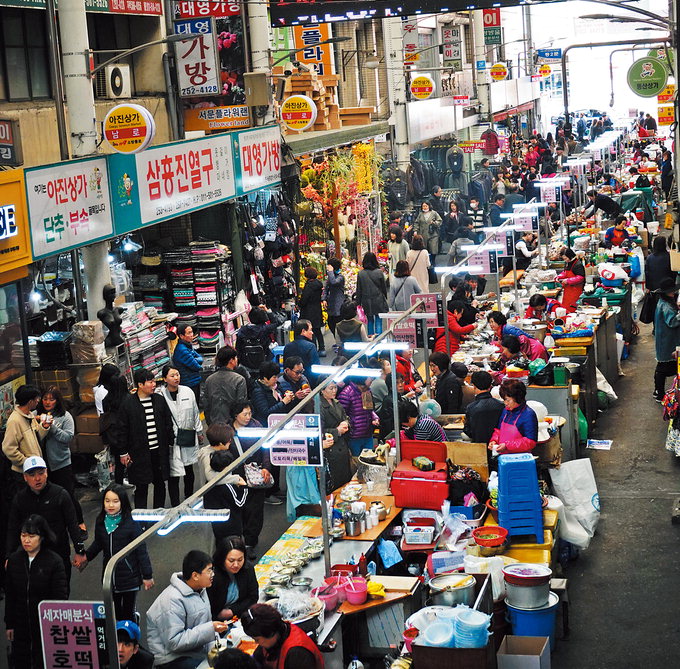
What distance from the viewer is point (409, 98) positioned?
34.7 metres

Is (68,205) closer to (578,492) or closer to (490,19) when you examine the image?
(578,492)

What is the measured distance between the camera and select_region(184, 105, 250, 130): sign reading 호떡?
18156 millimetres

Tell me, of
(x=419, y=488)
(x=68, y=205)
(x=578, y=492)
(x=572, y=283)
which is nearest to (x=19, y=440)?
(x=68, y=205)

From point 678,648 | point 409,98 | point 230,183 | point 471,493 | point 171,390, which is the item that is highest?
point 409,98

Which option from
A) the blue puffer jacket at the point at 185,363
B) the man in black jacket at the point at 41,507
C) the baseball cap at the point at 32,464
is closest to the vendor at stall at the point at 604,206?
the blue puffer jacket at the point at 185,363

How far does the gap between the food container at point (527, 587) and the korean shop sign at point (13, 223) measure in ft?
18.5

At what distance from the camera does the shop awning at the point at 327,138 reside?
20281 mm

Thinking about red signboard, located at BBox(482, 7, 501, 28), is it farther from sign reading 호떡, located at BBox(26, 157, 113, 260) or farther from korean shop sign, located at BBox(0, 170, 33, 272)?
korean shop sign, located at BBox(0, 170, 33, 272)

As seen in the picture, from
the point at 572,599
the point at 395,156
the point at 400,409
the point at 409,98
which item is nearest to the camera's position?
the point at 572,599

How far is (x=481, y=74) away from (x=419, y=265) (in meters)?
25.3

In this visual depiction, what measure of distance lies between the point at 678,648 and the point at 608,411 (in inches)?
270

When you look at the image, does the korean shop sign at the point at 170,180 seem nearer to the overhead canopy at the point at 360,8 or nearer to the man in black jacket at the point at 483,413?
the overhead canopy at the point at 360,8

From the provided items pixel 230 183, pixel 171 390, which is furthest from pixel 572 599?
pixel 230 183

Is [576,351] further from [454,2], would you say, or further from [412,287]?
[454,2]
